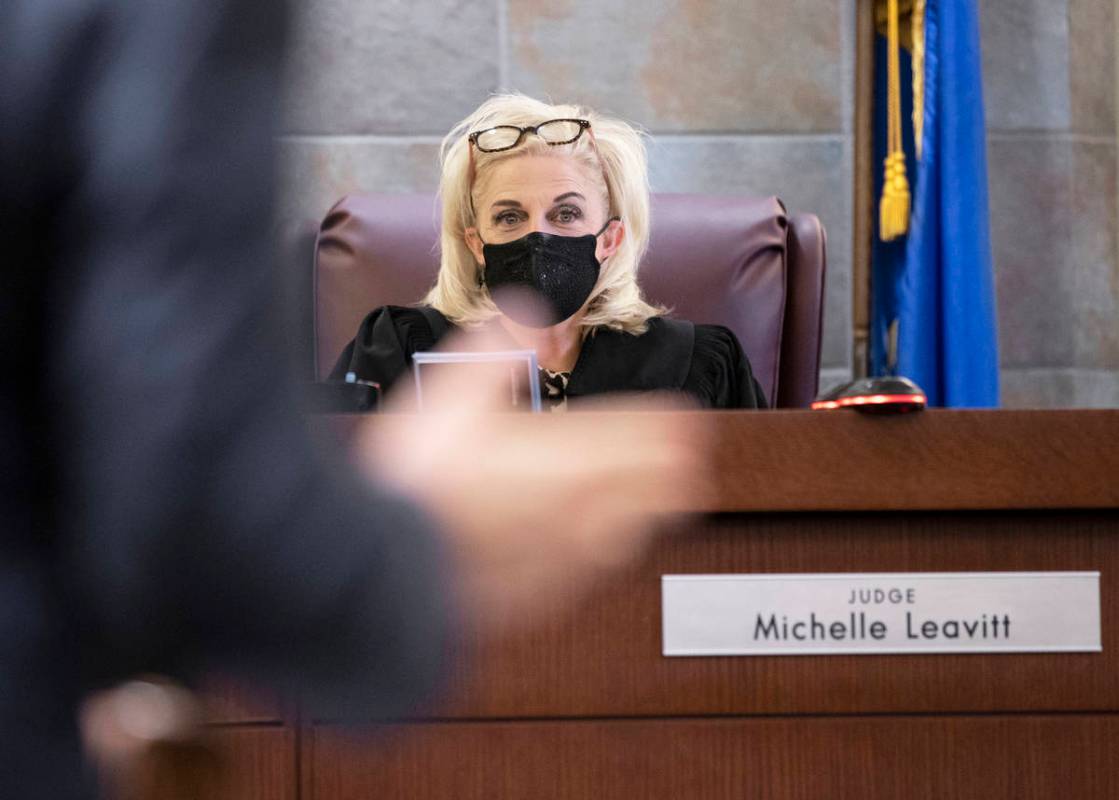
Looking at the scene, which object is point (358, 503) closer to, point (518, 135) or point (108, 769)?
point (108, 769)

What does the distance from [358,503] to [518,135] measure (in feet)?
5.07

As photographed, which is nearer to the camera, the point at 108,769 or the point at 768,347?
the point at 108,769

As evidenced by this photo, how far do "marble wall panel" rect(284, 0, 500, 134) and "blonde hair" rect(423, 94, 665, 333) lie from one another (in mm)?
869

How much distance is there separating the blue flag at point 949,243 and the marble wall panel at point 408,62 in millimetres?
912

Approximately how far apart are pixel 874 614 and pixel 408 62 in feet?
6.68

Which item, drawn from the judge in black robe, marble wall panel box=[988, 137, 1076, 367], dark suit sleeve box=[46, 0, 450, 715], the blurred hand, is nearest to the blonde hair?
the judge in black robe

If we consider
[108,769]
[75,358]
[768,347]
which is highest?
[768,347]

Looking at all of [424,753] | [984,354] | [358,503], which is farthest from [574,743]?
[984,354]

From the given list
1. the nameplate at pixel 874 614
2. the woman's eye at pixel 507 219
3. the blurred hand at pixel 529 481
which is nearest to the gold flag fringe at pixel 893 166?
the woman's eye at pixel 507 219

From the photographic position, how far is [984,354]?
2.49m

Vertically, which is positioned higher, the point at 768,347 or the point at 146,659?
the point at 768,347

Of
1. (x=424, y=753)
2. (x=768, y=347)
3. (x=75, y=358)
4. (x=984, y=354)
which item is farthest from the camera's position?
(x=984, y=354)

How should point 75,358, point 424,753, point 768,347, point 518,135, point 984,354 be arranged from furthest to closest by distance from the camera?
point 984,354
point 768,347
point 518,135
point 424,753
point 75,358

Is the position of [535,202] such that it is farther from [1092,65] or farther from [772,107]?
[1092,65]
